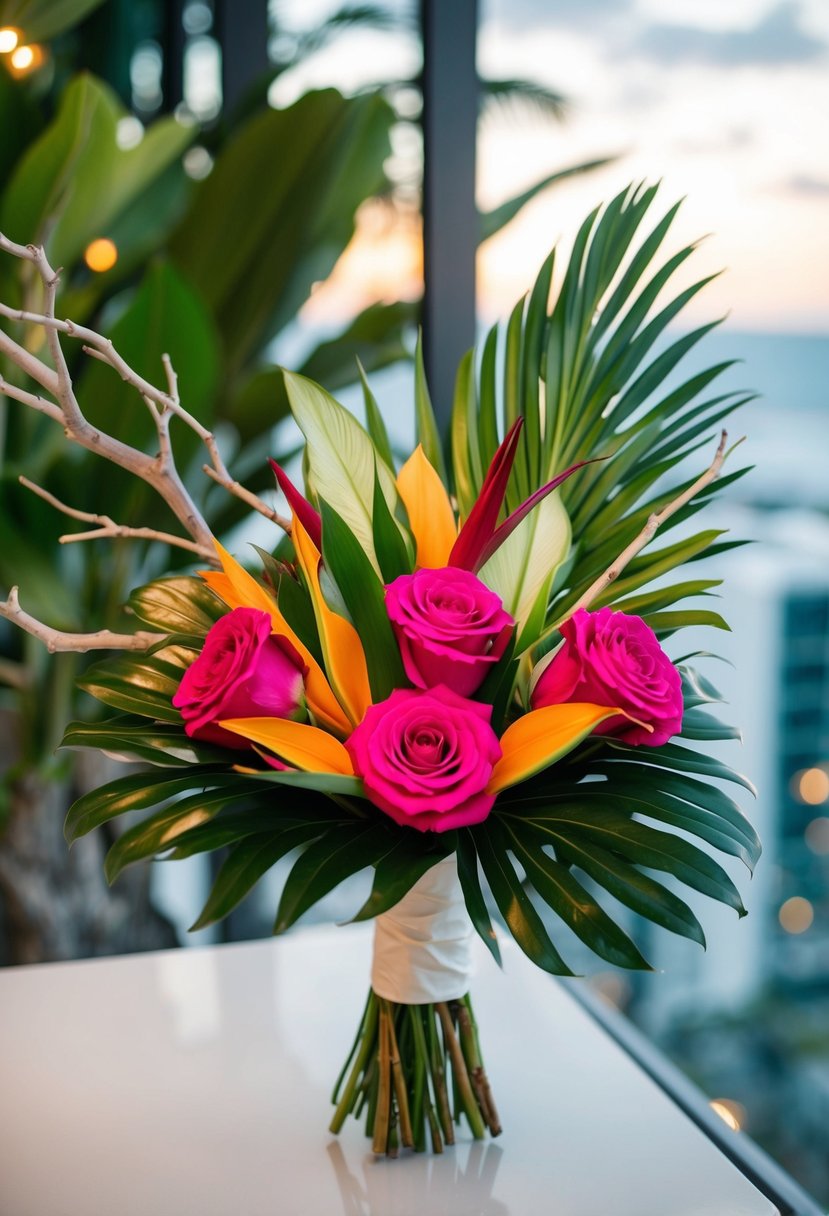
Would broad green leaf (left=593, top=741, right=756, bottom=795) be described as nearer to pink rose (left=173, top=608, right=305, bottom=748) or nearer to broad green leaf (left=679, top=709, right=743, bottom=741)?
broad green leaf (left=679, top=709, right=743, bottom=741)

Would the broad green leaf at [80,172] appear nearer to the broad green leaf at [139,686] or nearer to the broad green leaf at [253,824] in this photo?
the broad green leaf at [139,686]

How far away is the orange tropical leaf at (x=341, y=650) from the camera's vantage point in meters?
0.54

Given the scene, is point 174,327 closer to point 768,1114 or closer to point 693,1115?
point 693,1115

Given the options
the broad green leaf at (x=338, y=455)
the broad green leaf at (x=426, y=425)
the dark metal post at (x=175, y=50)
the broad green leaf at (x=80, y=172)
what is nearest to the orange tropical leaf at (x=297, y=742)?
the broad green leaf at (x=338, y=455)

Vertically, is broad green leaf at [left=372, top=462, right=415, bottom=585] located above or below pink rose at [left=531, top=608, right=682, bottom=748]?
above

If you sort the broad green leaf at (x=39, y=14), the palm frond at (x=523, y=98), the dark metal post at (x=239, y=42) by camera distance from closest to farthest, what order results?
the broad green leaf at (x=39, y=14) < the dark metal post at (x=239, y=42) < the palm frond at (x=523, y=98)

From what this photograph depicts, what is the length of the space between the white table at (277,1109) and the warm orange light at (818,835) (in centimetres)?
213

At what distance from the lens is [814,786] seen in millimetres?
2674

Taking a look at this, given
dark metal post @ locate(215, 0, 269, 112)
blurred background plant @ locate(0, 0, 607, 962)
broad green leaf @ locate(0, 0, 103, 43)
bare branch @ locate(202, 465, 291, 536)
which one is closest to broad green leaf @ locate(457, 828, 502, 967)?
bare branch @ locate(202, 465, 291, 536)

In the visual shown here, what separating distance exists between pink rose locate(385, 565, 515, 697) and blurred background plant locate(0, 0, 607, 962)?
68cm

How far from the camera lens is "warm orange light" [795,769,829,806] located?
2.64 meters

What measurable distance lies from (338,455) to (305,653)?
0.11 meters

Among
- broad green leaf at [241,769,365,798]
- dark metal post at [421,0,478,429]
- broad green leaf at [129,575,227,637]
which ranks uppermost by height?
dark metal post at [421,0,478,429]

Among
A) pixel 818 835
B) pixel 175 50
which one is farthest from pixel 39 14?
pixel 818 835
